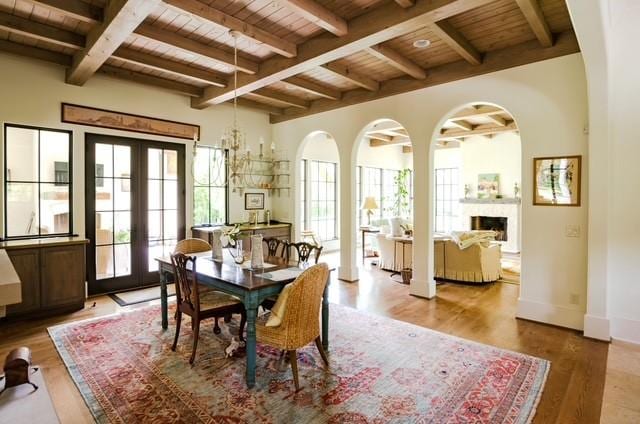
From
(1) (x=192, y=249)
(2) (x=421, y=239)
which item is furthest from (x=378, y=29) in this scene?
(1) (x=192, y=249)

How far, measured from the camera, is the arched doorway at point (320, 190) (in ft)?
27.8

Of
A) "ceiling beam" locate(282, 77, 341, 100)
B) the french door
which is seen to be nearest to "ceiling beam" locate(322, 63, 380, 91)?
"ceiling beam" locate(282, 77, 341, 100)

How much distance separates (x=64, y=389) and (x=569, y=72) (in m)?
5.29

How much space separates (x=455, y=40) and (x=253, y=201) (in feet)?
14.2


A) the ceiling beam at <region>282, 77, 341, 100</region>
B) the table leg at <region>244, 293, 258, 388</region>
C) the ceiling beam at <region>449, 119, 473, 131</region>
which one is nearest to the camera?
the table leg at <region>244, 293, 258, 388</region>

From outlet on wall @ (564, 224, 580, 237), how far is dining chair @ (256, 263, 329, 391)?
9.10ft

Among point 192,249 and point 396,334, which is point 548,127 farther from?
point 192,249

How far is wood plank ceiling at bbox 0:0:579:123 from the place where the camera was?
9.79 ft

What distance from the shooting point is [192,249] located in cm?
425

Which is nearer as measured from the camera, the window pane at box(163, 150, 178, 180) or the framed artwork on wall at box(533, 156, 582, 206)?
the framed artwork on wall at box(533, 156, 582, 206)

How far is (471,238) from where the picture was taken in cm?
561

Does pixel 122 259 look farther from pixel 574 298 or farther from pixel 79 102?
pixel 574 298

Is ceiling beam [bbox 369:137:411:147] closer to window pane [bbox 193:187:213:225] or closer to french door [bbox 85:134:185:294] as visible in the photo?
window pane [bbox 193:187:213:225]

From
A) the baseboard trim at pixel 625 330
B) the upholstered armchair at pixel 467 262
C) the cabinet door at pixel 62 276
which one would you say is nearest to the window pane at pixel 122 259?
the cabinet door at pixel 62 276
